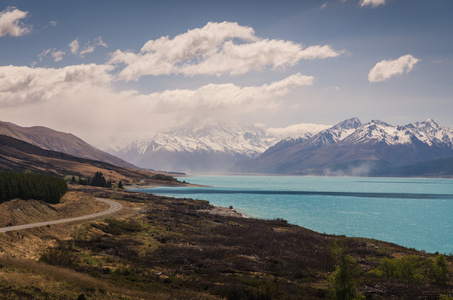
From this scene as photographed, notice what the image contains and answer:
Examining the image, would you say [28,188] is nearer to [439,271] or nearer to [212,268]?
[212,268]

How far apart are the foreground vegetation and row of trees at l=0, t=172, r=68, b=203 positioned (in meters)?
22.4

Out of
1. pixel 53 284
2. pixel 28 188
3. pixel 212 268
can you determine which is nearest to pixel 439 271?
pixel 212 268

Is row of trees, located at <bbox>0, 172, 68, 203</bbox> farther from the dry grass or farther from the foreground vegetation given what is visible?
the dry grass

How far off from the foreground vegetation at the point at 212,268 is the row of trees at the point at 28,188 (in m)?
22.4

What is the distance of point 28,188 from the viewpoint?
77.9 meters

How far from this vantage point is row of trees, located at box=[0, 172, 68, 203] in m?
72.2

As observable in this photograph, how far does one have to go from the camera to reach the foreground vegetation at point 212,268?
28.5 m

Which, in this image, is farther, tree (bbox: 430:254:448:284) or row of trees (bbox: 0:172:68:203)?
row of trees (bbox: 0:172:68:203)

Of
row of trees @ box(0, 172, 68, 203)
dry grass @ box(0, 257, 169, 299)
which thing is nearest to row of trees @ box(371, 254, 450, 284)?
dry grass @ box(0, 257, 169, 299)

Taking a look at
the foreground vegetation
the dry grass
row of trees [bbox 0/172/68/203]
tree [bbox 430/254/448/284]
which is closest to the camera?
the dry grass

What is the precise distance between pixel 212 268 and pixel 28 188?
5534 cm

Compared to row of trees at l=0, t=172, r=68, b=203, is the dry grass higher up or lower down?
lower down

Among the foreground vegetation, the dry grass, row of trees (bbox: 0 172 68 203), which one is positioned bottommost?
the foreground vegetation

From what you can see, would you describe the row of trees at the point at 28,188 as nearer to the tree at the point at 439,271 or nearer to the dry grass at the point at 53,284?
the dry grass at the point at 53,284
